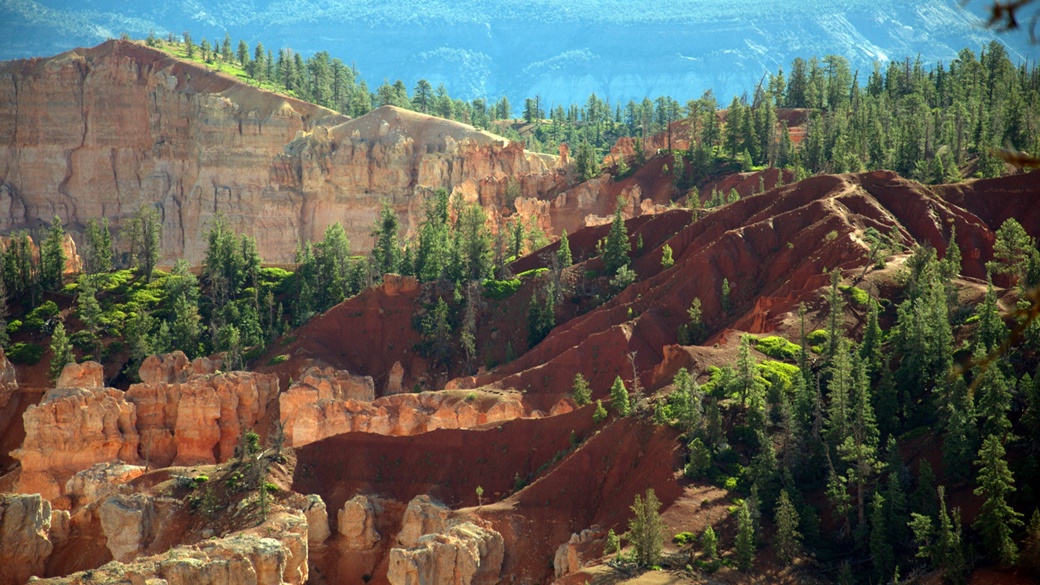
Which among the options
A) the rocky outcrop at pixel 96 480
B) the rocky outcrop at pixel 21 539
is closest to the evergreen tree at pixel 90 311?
the rocky outcrop at pixel 96 480

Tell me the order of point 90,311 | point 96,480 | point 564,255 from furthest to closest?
point 90,311 < point 564,255 < point 96,480

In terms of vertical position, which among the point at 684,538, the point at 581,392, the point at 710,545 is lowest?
the point at 684,538

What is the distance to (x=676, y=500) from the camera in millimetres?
67500

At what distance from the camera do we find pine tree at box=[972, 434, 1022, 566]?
2165 inches

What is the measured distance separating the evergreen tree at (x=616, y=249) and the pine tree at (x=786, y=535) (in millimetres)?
46958

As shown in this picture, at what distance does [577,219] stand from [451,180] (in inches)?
1176

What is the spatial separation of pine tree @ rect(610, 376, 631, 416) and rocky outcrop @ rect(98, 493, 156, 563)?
26200 millimetres

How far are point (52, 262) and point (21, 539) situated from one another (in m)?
63.0

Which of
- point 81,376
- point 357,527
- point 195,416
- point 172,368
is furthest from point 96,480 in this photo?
point 172,368

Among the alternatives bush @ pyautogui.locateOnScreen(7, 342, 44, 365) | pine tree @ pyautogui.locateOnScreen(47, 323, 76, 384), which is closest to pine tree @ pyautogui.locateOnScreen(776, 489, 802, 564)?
pine tree @ pyautogui.locateOnScreen(47, 323, 76, 384)

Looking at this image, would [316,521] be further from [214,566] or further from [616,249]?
[616,249]

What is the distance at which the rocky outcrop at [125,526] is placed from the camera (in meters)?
73.1

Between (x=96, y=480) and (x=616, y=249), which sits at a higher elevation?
(x=616, y=249)

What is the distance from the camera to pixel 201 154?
17312 centimetres
